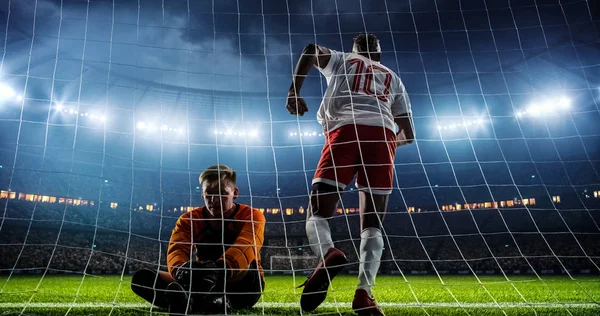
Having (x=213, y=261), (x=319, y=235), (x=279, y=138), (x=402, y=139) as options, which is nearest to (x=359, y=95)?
(x=402, y=139)

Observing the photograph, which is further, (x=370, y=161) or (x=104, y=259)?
(x=104, y=259)

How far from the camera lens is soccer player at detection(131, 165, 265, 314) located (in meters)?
1.95

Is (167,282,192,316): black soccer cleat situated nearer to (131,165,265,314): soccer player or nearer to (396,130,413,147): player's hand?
(131,165,265,314): soccer player

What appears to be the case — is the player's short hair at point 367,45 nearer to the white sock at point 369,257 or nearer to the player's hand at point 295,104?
the player's hand at point 295,104

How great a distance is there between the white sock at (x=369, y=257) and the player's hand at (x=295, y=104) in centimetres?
89

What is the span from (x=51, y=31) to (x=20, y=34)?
1174mm

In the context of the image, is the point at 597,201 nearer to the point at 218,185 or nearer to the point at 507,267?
the point at 507,267

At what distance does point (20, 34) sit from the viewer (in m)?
15.0

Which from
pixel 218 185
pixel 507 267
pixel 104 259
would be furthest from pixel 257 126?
pixel 218 185

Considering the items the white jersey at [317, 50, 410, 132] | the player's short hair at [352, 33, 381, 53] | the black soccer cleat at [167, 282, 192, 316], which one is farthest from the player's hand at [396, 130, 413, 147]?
the black soccer cleat at [167, 282, 192, 316]

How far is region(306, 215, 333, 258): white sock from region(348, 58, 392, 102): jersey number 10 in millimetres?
969

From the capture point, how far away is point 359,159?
2584 mm

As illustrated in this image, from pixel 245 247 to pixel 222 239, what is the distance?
15 cm

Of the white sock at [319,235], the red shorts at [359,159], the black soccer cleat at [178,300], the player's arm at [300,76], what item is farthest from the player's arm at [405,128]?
the black soccer cleat at [178,300]
